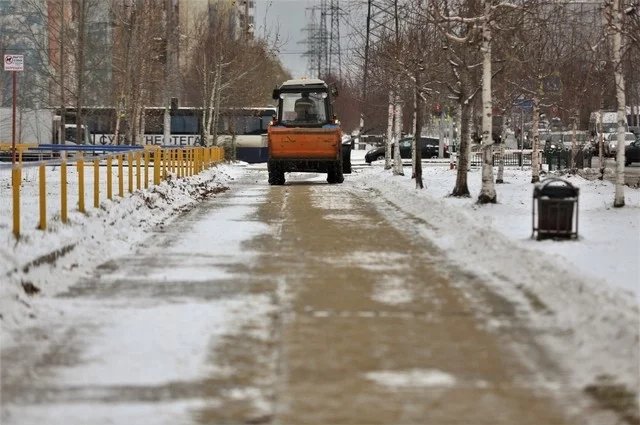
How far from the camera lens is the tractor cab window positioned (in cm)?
3981

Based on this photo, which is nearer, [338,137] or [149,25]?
[338,137]

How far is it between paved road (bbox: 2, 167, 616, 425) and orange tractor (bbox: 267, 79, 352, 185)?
22674 millimetres

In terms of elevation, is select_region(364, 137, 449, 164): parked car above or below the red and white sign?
below

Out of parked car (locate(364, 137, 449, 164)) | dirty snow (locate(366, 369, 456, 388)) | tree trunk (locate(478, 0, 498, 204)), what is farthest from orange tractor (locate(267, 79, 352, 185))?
dirty snow (locate(366, 369, 456, 388))

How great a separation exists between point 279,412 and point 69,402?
4.10 ft

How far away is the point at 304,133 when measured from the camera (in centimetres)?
3916

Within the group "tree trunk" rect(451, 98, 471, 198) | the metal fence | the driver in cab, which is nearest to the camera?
"tree trunk" rect(451, 98, 471, 198)

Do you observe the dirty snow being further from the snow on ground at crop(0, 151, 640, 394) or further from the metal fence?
the metal fence

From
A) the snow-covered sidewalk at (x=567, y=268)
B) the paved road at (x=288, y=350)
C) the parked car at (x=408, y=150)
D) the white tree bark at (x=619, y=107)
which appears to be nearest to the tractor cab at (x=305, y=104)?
the snow-covered sidewalk at (x=567, y=268)

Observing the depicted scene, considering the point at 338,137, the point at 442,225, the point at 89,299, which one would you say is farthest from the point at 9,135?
the point at 89,299

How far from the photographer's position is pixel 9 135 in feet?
232

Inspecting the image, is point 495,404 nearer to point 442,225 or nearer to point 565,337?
A: point 565,337

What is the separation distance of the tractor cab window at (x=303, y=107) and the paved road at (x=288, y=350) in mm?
23637

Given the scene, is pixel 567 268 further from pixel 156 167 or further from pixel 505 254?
pixel 156 167
